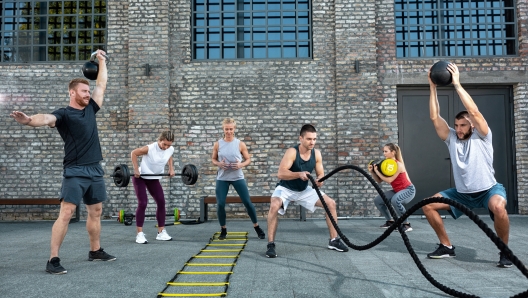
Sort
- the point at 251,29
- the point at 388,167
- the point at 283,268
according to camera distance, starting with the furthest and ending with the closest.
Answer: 1. the point at 251,29
2. the point at 388,167
3. the point at 283,268

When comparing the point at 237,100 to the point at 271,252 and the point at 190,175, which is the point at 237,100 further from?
the point at 271,252

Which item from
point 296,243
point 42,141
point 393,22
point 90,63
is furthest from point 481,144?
point 42,141

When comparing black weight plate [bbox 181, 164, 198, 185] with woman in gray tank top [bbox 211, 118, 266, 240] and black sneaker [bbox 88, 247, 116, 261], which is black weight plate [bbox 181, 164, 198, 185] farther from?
black sneaker [bbox 88, 247, 116, 261]

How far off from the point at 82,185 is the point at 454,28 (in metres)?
9.31

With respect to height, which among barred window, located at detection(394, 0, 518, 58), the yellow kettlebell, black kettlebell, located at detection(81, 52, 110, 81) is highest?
barred window, located at detection(394, 0, 518, 58)

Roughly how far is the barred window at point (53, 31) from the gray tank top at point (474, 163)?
8897mm

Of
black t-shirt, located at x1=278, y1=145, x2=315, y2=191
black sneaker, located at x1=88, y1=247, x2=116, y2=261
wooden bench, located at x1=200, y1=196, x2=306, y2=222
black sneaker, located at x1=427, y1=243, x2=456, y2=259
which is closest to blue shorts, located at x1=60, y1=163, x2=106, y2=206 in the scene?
black sneaker, located at x1=88, y1=247, x2=116, y2=261

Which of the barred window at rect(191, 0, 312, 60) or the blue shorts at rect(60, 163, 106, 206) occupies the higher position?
the barred window at rect(191, 0, 312, 60)

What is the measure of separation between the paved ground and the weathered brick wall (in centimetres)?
314

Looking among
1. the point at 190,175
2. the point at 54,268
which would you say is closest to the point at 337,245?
the point at 190,175

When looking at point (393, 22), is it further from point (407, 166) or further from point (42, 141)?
point (42, 141)

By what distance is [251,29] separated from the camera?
1131cm

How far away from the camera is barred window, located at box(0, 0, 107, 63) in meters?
11.4

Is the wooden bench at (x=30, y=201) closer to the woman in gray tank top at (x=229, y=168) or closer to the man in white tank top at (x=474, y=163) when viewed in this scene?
the woman in gray tank top at (x=229, y=168)
